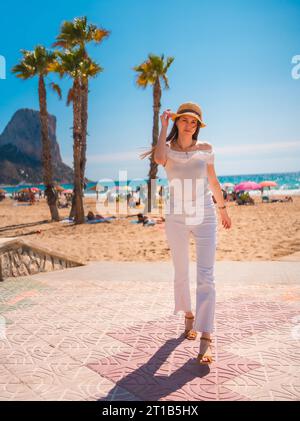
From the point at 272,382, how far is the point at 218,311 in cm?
148

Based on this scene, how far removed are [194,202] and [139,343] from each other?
1.23 metres

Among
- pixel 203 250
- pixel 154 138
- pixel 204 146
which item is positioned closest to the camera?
pixel 203 250

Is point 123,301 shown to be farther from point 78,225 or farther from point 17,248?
point 78,225

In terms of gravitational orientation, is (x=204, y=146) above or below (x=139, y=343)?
above

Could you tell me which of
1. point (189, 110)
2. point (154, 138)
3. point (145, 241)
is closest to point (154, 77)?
point (154, 138)

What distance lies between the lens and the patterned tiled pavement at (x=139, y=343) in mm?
2375

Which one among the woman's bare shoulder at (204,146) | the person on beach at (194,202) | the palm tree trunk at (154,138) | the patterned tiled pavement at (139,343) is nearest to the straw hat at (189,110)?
the person on beach at (194,202)

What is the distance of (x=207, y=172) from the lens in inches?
117

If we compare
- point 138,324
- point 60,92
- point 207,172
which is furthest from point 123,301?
point 60,92

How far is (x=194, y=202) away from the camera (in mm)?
2891

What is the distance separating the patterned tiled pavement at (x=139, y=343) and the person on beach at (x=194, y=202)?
322 millimetres

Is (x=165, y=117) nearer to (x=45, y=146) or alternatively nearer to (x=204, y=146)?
(x=204, y=146)

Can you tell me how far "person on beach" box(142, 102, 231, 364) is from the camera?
2.80m

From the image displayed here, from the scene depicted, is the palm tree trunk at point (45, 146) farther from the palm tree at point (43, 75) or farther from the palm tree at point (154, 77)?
the palm tree at point (154, 77)
